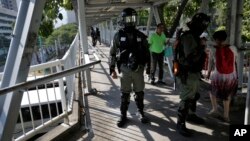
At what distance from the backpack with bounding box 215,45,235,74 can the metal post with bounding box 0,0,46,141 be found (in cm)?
313

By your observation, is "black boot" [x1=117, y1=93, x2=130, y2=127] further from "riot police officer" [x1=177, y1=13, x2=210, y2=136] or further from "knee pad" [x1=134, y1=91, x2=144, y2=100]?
"riot police officer" [x1=177, y1=13, x2=210, y2=136]

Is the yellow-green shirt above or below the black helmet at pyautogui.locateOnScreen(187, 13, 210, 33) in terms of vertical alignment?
below

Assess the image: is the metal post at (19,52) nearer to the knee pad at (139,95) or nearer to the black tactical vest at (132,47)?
the black tactical vest at (132,47)

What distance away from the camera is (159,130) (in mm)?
4492

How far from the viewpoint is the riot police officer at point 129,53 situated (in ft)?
14.6

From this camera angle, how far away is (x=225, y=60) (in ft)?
14.9

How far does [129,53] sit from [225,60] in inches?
64.2

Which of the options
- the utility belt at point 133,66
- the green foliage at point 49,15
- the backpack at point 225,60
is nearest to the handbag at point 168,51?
the backpack at point 225,60

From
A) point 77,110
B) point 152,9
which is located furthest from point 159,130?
point 152,9

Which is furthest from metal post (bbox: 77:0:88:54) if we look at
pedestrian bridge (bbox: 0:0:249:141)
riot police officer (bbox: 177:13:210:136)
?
riot police officer (bbox: 177:13:210:136)

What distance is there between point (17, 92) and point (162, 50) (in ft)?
17.5

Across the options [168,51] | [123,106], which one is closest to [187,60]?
[123,106]

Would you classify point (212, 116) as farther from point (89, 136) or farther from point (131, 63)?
point (89, 136)

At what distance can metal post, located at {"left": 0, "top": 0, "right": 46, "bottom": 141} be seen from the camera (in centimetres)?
256
